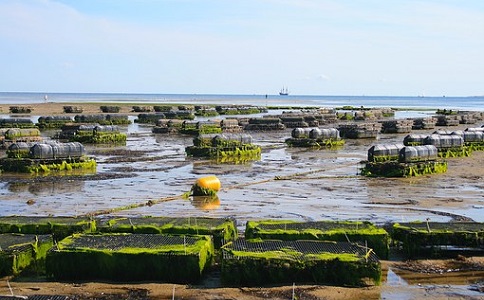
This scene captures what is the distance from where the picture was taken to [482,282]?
40.5ft

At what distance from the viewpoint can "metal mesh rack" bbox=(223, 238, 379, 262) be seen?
12.5 m

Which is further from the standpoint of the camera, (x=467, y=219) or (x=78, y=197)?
(x=78, y=197)

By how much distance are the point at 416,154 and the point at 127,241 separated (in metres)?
18.5

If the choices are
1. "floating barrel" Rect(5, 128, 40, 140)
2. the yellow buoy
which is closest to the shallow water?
the yellow buoy

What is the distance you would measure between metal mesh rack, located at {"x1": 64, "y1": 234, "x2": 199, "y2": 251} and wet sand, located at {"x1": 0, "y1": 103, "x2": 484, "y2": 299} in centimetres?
98

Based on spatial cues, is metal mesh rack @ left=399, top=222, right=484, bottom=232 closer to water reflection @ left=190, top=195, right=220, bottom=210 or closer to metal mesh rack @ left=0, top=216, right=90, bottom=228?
water reflection @ left=190, top=195, right=220, bottom=210

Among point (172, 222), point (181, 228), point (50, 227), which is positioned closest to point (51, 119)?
point (50, 227)

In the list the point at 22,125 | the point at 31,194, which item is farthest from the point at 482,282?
the point at 22,125

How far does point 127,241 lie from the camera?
13.3 meters

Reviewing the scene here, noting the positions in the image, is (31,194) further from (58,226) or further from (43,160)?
(58,226)

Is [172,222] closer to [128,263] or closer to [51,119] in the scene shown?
[128,263]

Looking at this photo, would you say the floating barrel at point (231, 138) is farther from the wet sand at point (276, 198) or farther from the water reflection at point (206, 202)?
the water reflection at point (206, 202)

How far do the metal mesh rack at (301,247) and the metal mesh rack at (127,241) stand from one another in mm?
1028

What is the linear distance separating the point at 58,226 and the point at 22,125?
43168 mm
